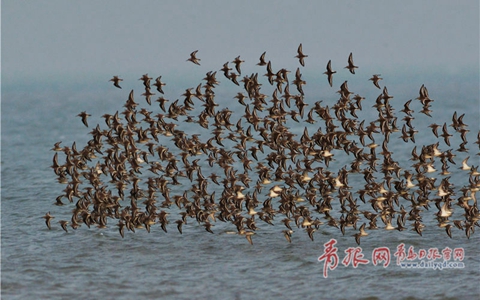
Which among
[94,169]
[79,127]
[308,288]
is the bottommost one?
[308,288]

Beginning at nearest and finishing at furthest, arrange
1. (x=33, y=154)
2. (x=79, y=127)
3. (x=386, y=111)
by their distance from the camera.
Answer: (x=386, y=111)
(x=33, y=154)
(x=79, y=127)

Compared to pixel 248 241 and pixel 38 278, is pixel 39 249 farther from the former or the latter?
pixel 248 241

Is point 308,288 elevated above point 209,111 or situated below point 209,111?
below

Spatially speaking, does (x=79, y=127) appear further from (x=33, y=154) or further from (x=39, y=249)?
(x=39, y=249)

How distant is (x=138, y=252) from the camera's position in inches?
1355

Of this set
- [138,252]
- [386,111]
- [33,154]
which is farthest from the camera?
[33,154]

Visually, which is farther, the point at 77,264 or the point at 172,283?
the point at 77,264

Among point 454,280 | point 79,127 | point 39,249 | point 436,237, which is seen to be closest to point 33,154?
point 79,127

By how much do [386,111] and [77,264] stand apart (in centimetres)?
1333

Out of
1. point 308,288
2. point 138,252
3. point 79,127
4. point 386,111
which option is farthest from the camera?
point 79,127

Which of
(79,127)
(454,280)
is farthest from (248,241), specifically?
(79,127)

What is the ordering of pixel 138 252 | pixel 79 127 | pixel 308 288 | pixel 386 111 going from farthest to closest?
pixel 79 127, pixel 138 252, pixel 386 111, pixel 308 288

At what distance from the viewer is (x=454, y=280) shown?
29.6 meters

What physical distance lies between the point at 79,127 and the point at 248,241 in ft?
278
